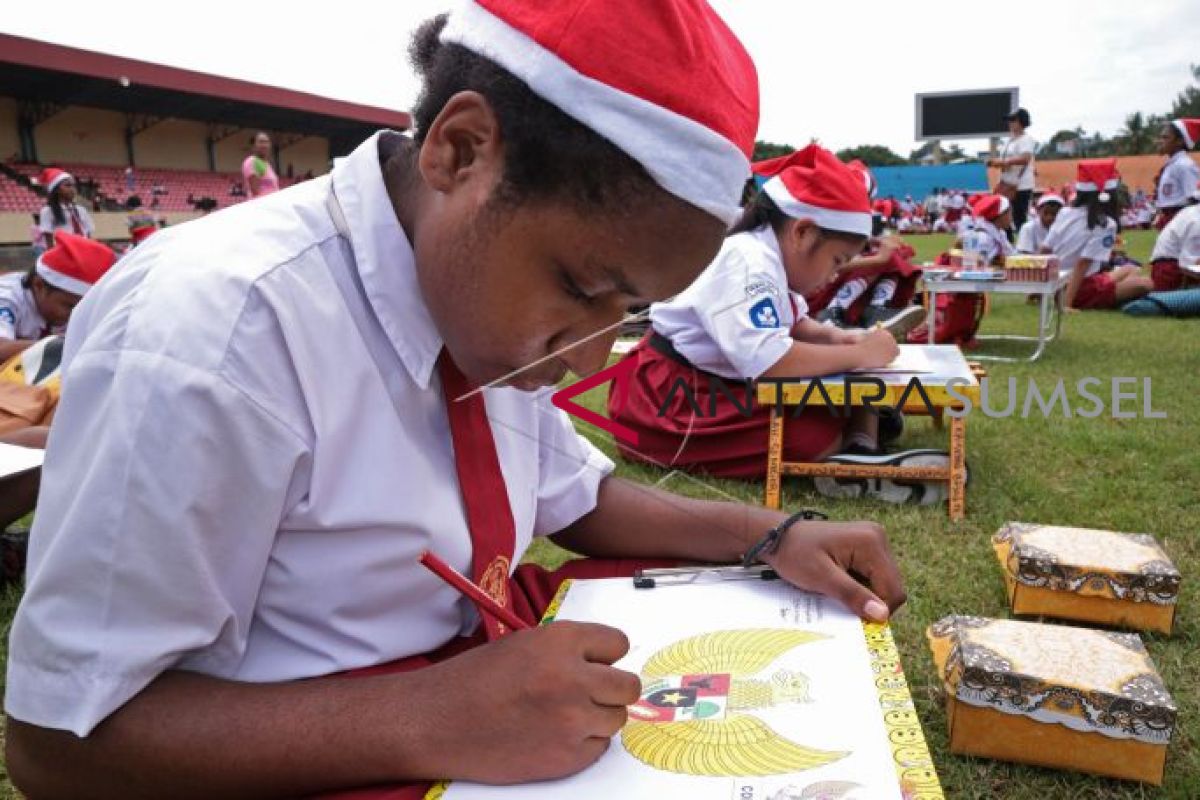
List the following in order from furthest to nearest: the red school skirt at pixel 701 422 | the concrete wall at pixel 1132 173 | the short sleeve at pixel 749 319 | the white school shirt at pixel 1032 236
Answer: the concrete wall at pixel 1132 173, the white school shirt at pixel 1032 236, the red school skirt at pixel 701 422, the short sleeve at pixel 749 319

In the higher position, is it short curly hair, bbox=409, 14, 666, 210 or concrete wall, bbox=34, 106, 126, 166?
concrete wall, bbox=34, 106, 126, 166

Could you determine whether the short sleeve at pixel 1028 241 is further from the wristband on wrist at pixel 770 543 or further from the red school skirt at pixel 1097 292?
the wristband on wrist at pixel 770 543

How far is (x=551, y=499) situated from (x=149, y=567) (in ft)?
2.06

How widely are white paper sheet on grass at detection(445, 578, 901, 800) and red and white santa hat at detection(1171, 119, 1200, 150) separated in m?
8.57

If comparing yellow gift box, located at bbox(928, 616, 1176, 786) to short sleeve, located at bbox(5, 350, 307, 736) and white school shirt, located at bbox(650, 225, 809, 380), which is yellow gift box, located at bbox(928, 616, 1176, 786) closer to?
short sleeve, located at bbox(5, 350, 307, 736)

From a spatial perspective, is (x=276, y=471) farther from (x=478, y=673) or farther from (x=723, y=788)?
(x=723, y=788)

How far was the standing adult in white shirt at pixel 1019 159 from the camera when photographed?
9531 millimetres

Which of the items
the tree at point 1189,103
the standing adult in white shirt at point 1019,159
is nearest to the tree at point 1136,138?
the tree at point 1189,103

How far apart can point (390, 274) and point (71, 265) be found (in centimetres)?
359

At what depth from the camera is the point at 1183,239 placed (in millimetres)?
7289

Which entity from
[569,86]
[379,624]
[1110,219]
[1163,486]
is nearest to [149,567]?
[379,624]

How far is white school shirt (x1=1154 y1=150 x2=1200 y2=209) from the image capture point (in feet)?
26.8

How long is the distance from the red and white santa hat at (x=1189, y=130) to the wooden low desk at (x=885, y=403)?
259 inches

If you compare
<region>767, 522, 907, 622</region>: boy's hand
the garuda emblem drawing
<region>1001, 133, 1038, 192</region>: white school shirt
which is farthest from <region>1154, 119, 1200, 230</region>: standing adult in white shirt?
the garuda emblem drawing
